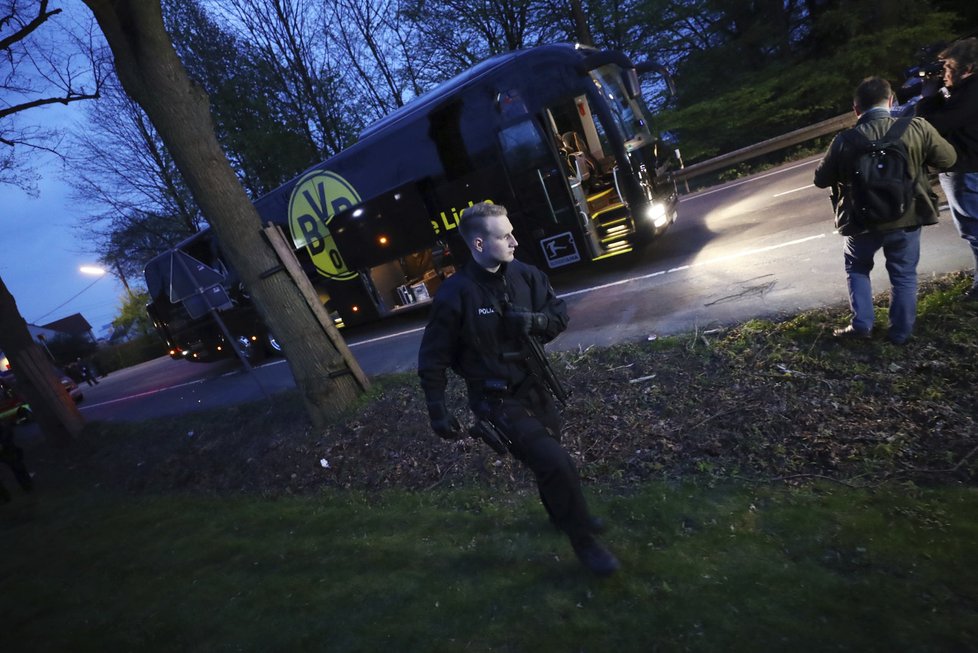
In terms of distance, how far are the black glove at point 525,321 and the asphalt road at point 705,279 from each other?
10.4 feet

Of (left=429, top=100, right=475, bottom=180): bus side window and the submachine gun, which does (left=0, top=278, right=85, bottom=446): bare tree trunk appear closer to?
(left=429, top=100, right=475, bottom=180): bus side window

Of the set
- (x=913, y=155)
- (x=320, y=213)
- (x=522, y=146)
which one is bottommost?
(x=913, y=155)

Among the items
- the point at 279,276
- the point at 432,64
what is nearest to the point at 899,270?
the point at 279,276

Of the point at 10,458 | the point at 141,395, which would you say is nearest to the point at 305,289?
the point at 10,458

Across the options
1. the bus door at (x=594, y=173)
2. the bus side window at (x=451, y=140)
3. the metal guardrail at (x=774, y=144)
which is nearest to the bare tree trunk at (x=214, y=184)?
the bus side window at (x=451, y=140)

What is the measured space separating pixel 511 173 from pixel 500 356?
6396 mm

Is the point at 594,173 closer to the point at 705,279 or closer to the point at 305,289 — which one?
the point at 705,279

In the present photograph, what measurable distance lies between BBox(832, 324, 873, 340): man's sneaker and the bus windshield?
4954 mm

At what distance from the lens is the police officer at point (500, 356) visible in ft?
8.46

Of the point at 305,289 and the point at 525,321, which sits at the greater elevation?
the point at 305,289

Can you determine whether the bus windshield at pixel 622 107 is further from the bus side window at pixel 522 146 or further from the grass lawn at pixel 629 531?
the grass lawn at pixel 629 531

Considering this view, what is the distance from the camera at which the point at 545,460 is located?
2.56 meters

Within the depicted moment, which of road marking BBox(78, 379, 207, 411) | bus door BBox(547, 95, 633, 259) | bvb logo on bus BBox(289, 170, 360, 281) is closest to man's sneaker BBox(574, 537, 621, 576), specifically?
bus door BBox(547, 95, 633, 259)

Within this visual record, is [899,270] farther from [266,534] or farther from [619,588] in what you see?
[266,534]
